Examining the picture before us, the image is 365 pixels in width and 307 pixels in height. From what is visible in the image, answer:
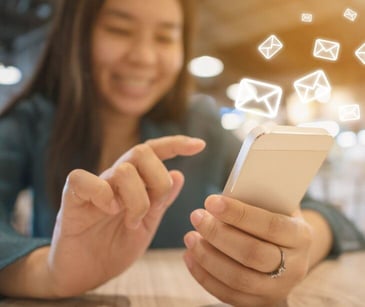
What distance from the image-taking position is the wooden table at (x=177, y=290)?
332 mm

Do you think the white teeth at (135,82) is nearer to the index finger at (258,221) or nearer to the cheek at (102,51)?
the cheek at (102,51)

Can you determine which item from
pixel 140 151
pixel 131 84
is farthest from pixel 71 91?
pixel 140 151

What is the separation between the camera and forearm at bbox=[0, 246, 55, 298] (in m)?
0.34

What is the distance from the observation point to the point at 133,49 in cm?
40

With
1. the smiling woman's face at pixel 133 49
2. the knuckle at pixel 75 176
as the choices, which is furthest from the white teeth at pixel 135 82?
the knuckle at pixel 75 176

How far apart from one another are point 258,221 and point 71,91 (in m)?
0.31

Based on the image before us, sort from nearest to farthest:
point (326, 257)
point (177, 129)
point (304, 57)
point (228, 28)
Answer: point (304, 57) → point (228, 28) → point (326, 257) → point (177, 129)

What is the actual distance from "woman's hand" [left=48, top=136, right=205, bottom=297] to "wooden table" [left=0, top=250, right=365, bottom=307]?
0.8 inches

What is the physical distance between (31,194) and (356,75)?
447 millimetres

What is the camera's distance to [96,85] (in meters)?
0.47

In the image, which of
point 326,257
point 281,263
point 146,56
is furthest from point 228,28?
point 326,257

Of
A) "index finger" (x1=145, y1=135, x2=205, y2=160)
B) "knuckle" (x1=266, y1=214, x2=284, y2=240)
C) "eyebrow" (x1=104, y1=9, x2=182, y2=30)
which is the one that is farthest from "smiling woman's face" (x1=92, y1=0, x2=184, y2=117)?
Answer: "knuckle" (x1=266, y1=214, x2=284, y2=240)

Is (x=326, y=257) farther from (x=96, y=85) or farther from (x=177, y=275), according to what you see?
(x=96, y=85)

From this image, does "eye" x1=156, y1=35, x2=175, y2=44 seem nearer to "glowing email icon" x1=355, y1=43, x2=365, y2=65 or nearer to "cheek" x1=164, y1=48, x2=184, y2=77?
"cheek" x1=164, y1=48, x2=184, y2=77
